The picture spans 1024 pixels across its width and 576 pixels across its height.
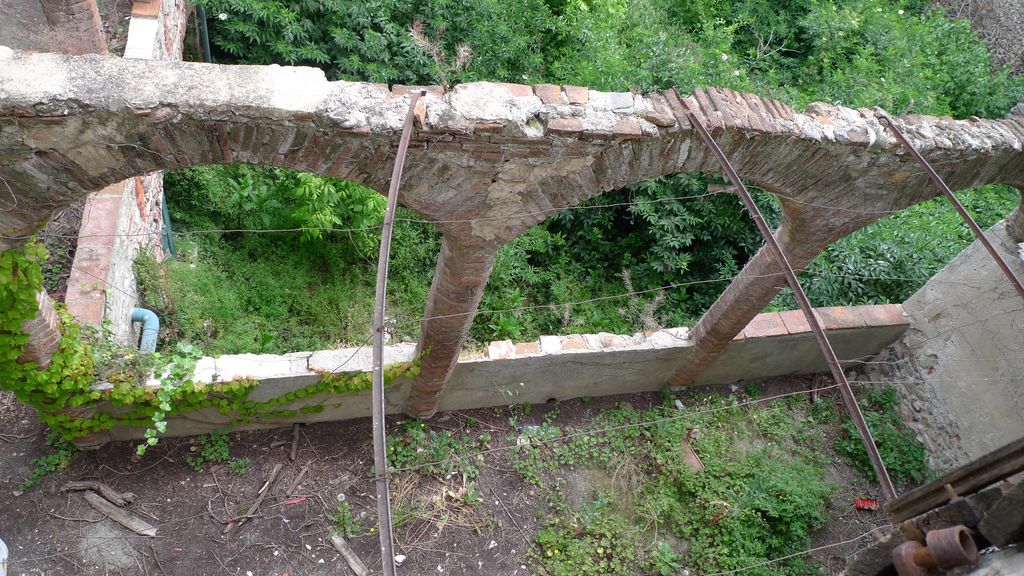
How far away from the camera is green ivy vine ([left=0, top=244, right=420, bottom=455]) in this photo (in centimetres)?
370

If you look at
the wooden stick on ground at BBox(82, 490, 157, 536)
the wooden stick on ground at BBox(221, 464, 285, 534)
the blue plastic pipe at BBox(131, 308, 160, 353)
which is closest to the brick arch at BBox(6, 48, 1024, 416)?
the wooden stick on ground at BBox(221, 464, 285, 534)

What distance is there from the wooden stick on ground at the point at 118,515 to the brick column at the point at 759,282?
15.4 feet

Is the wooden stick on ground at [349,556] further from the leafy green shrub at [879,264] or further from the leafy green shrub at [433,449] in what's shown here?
the leafy green shrub at [879,264]

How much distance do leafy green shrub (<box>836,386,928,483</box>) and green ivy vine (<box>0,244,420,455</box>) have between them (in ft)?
14.0

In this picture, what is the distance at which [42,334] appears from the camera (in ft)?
13.0

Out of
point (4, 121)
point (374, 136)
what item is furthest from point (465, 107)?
point (4, 121)

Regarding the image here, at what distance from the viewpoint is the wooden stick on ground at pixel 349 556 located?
4.73 meters

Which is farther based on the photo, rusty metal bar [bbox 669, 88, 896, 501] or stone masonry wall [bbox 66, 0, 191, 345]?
stone masonry wall [bbox 66, 0, 191, 345]

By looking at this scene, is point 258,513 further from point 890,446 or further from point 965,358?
point 965,358

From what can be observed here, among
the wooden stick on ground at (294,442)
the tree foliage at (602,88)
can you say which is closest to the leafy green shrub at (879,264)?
the tree foliage at (602,88)

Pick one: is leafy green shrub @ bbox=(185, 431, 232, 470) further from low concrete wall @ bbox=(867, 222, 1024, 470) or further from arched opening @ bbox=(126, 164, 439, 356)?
low concrete wall @ bbox=(867, 222, 1024, 470)

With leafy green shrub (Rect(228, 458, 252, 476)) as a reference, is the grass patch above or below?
below

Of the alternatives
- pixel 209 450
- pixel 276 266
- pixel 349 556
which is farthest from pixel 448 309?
pixel 276 266

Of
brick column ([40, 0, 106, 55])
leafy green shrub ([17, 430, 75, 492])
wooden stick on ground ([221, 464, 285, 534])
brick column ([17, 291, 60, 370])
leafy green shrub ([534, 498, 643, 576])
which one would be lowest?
leafy green shrub ([534, 498, 643, 576])
